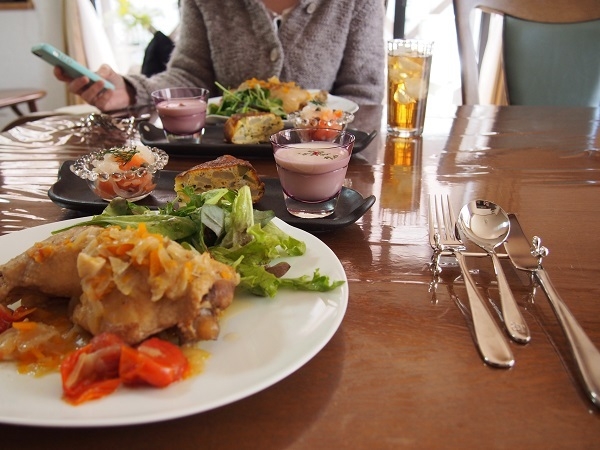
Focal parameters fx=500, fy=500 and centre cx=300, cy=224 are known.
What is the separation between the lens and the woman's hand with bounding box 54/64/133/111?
2497 millimetres

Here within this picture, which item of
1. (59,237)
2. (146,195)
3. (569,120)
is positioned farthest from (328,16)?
(59,237)

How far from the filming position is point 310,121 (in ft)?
7.16

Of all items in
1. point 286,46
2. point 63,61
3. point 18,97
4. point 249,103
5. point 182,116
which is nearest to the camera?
point 182,116

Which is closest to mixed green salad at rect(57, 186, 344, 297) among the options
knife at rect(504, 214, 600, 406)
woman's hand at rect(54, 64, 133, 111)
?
knife at rect(504, 214, 600, 406)

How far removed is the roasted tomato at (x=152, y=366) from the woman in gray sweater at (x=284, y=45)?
254 centimetres

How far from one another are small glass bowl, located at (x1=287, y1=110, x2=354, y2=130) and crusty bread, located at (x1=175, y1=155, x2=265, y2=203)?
0.70 m

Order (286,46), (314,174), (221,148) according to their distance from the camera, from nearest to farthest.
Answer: (314,174) < (221,148) < (286,46)

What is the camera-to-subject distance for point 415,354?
865 millimetres

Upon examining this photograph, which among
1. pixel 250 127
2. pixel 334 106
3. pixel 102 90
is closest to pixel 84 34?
pixel 102 90

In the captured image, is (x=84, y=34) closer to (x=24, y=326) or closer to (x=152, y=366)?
(x=24, y=326)

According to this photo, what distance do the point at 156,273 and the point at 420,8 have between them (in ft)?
18.5

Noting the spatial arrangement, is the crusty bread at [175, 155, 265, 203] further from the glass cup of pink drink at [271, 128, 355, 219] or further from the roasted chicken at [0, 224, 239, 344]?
the roasted chicken at [0, 224, 239, 344]

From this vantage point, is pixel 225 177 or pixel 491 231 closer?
pixel 491 231

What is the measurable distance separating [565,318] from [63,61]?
90.7 inches
